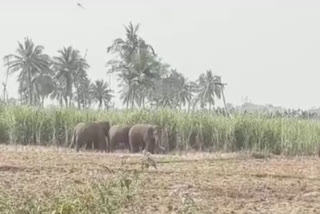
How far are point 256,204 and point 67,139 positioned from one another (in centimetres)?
1292

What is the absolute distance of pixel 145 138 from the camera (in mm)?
17984

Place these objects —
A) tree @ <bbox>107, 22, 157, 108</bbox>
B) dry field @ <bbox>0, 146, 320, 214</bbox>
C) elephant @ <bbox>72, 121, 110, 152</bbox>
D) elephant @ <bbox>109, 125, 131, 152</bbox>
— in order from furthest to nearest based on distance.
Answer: tree @ <bbox>107, 22, 157, 108</bbox> → elephant @ <bbox>109, 125, 131, 152</bbox> → elephant @ <bbox>72, 121, 110, 152</bbox> → dry field @ <bbox>0, 146, 320, 214</bbox>

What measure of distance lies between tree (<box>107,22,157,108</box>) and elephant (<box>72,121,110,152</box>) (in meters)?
24.3

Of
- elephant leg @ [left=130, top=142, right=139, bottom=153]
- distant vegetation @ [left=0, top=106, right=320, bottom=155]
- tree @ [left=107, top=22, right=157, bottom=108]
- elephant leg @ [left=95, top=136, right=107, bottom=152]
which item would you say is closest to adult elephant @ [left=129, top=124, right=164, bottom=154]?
elephant leg @ [left=130, top=142, right=139, bottom=153]

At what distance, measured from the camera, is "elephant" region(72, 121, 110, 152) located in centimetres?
1872

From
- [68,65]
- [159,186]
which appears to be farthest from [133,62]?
[159,186]

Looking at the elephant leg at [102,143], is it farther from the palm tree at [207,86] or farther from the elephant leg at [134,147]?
the palm tree at [207,86]

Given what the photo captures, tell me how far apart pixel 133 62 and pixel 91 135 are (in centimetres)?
2550

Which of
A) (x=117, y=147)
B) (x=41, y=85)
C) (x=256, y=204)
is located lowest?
(x=256, y=204)

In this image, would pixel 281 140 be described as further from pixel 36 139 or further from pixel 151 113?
pixel 36 139

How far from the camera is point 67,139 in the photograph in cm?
2045

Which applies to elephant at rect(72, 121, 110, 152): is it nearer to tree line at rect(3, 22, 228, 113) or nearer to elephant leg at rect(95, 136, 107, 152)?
elephant leg at rect(95, 136, 107, 152)

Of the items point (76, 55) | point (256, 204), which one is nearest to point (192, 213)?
point (256, 204)

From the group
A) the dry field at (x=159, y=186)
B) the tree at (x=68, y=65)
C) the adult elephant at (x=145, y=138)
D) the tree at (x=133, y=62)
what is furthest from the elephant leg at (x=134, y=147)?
the tree at (x=68, y=65)
